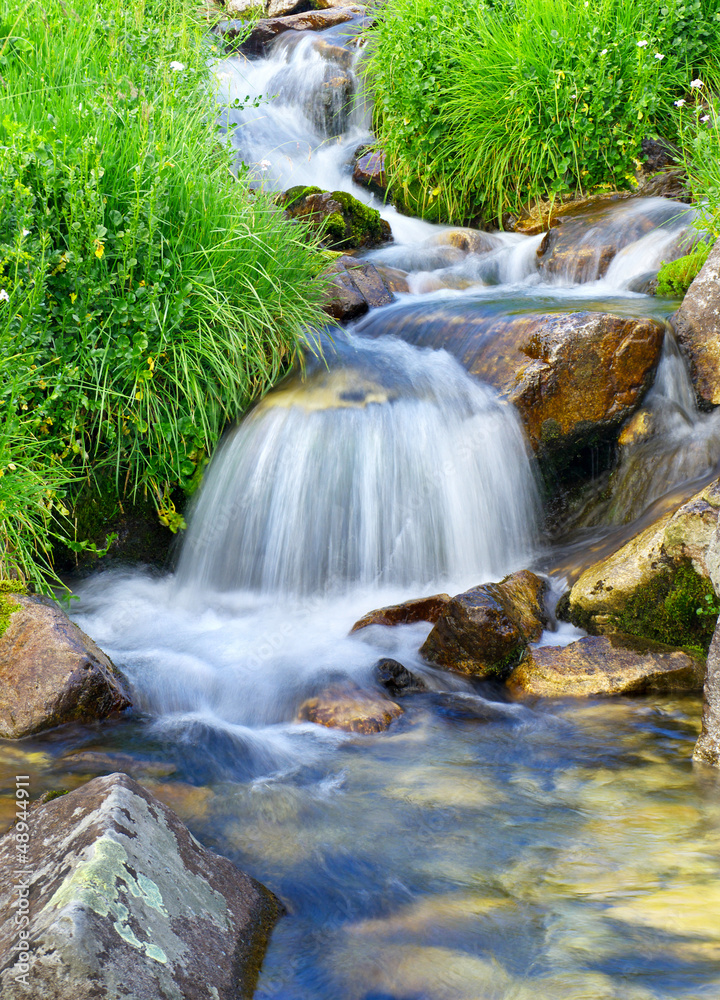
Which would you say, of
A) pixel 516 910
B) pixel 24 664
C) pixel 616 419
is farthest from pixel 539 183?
pixel 516 910

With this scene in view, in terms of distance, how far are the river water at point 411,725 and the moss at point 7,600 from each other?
0.57m

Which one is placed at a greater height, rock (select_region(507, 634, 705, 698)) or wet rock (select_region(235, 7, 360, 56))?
wet rock (select_region(235, 7, 360, 56))

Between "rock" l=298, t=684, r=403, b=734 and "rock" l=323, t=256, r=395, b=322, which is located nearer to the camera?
"rock" l=298, t=684, r=403, b=734

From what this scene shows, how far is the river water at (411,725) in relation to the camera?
195 cm

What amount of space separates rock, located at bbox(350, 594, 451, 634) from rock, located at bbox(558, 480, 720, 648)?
2.35ft

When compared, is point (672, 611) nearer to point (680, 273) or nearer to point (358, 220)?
point (680, 273)

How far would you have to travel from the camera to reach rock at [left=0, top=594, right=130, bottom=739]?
3025 millimetres

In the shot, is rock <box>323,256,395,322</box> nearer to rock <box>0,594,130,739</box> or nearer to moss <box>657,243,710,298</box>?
moss <box>657,243,710,298</box>

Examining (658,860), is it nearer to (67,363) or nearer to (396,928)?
(396,928)

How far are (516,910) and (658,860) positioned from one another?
465mm

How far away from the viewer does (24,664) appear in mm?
3123

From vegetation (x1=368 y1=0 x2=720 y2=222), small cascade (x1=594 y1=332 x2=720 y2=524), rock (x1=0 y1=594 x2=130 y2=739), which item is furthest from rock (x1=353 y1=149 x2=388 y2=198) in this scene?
rock (x1=0 y1=594 x2=130 y2=739)

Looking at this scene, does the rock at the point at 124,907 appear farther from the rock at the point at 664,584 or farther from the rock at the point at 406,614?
the rock at the point at 664,584

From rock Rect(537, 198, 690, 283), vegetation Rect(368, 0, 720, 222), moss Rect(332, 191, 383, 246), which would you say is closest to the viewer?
rock Rect(537, 198, 690, 283)
